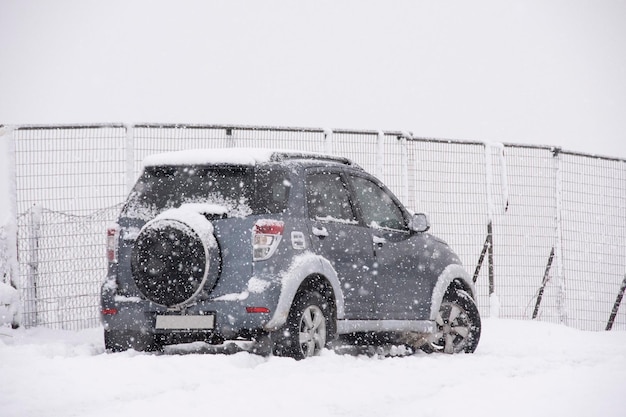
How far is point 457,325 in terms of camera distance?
1089cm

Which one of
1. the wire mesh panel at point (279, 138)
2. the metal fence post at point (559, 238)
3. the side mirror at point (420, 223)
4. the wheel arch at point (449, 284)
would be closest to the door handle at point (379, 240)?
the side mirror at point (420, 223)

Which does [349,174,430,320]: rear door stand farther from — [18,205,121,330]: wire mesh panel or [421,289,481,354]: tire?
[18,205,121,330]: wire mesh panel

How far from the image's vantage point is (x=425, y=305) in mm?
10445

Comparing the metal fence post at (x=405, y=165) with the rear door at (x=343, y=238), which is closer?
the rear door at (x=343, y=238)

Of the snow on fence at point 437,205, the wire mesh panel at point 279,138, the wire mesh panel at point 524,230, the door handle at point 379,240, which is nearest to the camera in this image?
the door handle at point 379,240

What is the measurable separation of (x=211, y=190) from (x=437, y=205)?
6.14 meters

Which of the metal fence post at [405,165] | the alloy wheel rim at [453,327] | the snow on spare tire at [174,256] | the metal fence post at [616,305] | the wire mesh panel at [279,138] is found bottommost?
the metal fence post at [616,305]

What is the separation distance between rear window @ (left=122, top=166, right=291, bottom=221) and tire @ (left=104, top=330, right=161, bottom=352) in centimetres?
99

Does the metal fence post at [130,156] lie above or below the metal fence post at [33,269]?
above

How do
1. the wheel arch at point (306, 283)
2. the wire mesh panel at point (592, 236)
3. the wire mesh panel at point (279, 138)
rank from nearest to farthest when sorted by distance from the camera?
1. the wheel arch at point (306, 283)
2. the wire mesh panel at point (279, 138)
3. the wire mesh panel at point (592, 236)

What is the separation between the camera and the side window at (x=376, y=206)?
10008 mm

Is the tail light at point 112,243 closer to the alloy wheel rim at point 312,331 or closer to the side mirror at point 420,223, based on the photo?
the alloy wheel rim at point 312,331

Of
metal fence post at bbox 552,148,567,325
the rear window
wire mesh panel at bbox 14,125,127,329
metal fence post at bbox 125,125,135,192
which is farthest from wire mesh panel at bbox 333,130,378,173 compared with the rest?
the rear window

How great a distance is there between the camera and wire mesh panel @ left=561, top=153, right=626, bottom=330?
1512cm
